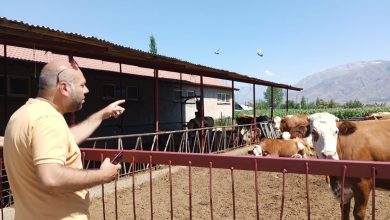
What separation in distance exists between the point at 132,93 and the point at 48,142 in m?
16.5

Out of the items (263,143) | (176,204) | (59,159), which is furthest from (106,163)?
(263,143)

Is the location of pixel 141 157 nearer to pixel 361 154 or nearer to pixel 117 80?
pixel 361 154

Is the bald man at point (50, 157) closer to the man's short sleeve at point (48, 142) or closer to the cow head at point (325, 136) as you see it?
the man's short sleeve at point (48, 142)

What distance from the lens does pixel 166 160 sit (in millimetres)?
2877

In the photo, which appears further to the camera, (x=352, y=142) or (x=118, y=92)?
Answer: (x=118, y=92)

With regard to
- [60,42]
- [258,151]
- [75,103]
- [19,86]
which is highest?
[60,42]

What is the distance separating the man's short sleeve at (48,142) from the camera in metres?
1.74

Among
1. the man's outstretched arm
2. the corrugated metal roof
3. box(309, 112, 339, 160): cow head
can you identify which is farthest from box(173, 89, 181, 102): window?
the man's outstretched arm

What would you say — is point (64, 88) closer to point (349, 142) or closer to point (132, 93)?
point (349, 142)

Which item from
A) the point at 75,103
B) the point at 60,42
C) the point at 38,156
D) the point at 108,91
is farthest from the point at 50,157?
the point at 108,91

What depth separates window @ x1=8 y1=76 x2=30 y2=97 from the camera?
12.2 m

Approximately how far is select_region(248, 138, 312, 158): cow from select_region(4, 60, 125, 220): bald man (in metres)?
10.5

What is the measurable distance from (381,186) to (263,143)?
739 centimetres

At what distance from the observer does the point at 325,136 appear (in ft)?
16.9
